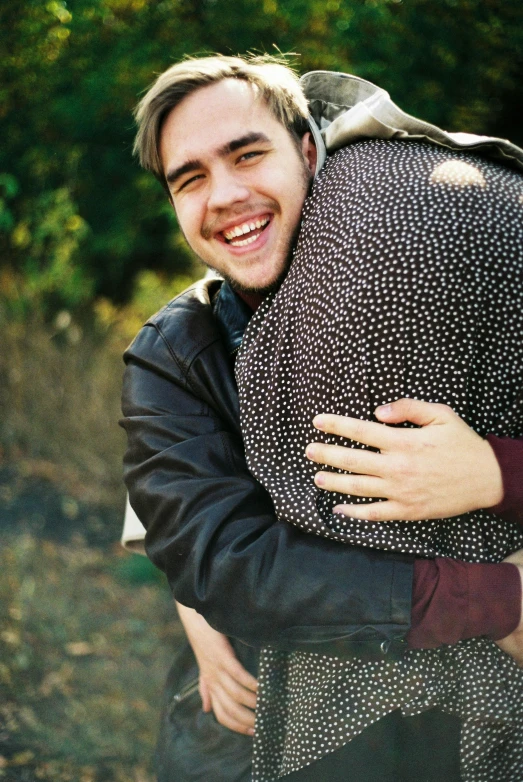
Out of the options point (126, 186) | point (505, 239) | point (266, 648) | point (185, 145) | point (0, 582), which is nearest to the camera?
point (505, 239)

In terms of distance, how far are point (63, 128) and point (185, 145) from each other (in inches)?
121

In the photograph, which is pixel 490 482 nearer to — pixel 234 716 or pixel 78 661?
pixel 234 716

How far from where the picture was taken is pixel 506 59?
375cm

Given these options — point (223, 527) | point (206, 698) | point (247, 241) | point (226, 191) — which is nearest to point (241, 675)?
point (206, 698)

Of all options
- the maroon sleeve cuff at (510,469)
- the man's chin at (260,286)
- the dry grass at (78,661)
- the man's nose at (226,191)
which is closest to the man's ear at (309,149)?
the man's nose at (226,191)

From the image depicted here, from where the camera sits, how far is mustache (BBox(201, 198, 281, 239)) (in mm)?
1995

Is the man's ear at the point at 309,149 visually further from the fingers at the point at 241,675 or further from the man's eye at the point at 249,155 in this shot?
the fingers at the point at 241,675

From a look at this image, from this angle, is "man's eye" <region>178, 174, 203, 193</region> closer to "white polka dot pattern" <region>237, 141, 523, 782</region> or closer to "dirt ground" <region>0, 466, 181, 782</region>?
"white polka dot pattern" <region>237, 141, 523, 782</region>

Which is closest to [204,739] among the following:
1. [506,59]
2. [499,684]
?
[499,684]

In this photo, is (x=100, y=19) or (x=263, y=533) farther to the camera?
(x=100, y=19)

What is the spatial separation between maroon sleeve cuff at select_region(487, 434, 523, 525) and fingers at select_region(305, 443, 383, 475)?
0.24 meters

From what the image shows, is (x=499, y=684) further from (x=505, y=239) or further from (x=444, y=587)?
(x=505, y=239)

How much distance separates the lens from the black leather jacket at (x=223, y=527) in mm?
1614

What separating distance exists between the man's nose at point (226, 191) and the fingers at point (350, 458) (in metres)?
0.74
